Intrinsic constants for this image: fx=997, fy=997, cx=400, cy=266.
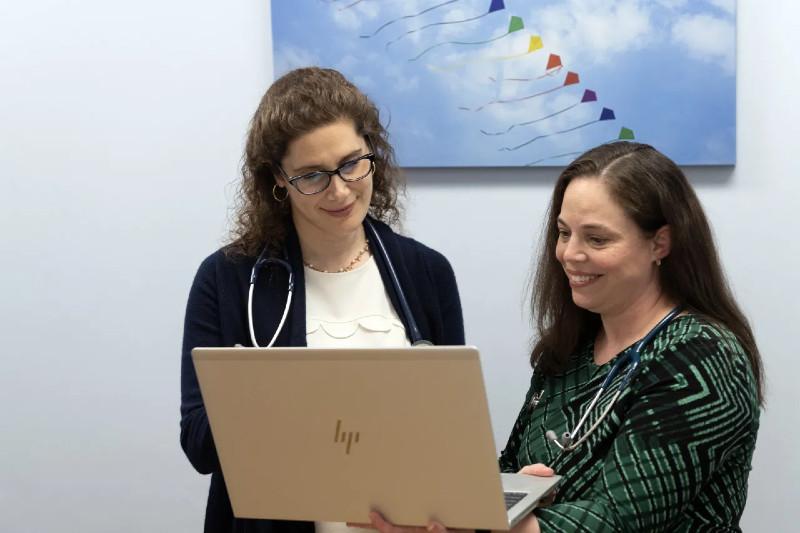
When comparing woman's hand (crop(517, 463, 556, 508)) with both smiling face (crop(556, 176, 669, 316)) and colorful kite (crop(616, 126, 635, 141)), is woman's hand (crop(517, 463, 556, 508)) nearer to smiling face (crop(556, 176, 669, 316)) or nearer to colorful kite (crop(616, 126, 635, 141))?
smiling face (crop(556, 176, 669, 316))

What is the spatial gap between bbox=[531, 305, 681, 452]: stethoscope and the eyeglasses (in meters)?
0.52

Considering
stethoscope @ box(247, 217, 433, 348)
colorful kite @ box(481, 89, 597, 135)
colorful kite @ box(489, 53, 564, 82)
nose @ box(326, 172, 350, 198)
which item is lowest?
stethoscope @ box(247, 217, 433, 348)

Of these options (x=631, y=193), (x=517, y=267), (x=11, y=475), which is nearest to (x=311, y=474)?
(x=631, y=193)

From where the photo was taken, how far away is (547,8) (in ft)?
7.86

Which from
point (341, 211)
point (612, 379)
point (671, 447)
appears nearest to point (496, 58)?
point (341, 211)

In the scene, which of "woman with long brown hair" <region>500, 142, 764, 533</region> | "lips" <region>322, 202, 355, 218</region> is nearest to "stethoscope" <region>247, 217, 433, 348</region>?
"lips" <region>322, 202, 355, 218</region>

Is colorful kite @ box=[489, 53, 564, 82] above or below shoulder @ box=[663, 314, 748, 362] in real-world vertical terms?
above

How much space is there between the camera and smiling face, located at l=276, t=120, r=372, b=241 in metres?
1.64

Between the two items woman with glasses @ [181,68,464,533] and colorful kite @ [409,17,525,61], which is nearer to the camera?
woman with glasses @ [181,68,464,533]

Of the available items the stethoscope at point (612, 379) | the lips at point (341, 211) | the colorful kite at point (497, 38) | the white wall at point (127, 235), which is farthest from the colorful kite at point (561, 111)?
the stethoscope at point (612, 379)

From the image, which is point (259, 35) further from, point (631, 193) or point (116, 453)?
point (631, 193)

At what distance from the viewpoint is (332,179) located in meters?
1.64

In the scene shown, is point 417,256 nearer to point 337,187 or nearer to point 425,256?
point 425,256

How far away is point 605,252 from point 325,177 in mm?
476
